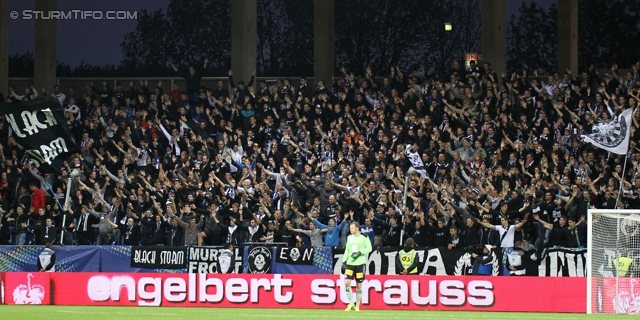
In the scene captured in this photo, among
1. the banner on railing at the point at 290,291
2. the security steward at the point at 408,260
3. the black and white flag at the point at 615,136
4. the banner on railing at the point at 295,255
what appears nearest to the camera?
the banner on railing at the point at 290,291

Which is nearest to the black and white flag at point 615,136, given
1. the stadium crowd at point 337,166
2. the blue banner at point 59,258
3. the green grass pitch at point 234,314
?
the stadium crowd at point 337,166

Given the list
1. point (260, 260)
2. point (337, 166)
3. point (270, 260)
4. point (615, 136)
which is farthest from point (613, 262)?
point (337, 166)

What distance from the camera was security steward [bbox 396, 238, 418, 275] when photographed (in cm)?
2548

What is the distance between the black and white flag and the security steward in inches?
201

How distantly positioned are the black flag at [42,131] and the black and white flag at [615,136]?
566 inches

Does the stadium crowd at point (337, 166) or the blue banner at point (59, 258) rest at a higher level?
the stadium crowd at point (337, 166)

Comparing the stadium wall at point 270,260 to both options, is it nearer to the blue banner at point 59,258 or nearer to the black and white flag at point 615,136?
the blue banner at point 59,258

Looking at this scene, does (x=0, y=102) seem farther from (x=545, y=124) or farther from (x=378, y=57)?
(x=378, y=57)

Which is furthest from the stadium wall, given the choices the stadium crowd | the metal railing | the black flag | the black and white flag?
the metal railing

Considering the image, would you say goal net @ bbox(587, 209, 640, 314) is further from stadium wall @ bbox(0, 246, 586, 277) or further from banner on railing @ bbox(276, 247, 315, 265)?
banner on railing @ bbox(276, 247, 315, 265)

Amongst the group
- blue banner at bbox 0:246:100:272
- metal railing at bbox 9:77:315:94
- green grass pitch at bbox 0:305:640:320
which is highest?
metal railing at bbox 9:77:315:94

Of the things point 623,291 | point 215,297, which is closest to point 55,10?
point 215,297

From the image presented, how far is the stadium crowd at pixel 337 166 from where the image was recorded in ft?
86.4

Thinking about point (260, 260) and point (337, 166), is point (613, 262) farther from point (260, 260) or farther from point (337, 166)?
point (337, 166)
